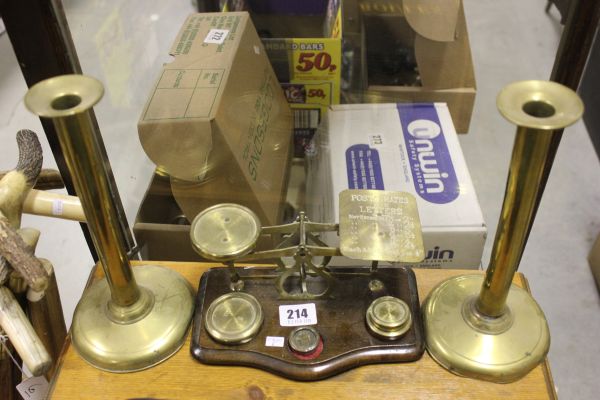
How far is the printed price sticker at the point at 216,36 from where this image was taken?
1.12 meters

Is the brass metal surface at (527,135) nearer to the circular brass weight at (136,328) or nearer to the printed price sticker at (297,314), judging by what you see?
the printed price sticker at (297,314)

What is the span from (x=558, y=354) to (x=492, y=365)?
793 millimetres

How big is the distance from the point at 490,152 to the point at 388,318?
3.37 feet

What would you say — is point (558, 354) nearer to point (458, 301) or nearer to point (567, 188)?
point (567, 188)

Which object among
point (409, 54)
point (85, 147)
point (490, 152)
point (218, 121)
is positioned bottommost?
point (490, 152)

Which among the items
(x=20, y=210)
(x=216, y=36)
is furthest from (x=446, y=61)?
(x=20, y=210)

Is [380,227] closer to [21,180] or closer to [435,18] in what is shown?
[21,180]

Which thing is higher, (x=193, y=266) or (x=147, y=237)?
(x=193, y=266)

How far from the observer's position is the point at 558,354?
1381mm

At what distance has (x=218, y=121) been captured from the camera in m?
0.96

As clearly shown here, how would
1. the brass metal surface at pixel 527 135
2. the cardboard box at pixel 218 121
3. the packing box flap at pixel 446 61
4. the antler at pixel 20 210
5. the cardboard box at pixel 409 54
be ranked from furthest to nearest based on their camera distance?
the packing box flap at pixel 446 61
the cardboard box at pixel 409 54
the cardboard box at pixel 218 121
the antler at pixel 20 210
the brass metal surface at pixel 527 135

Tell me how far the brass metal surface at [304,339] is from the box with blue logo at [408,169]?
1.05 feet

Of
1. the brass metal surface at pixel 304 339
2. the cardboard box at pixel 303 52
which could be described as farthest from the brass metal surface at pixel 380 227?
the cardboard box at pixel 303 52

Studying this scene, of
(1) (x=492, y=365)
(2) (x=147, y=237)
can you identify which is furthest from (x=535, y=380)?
(2) (x=147, y=237)
